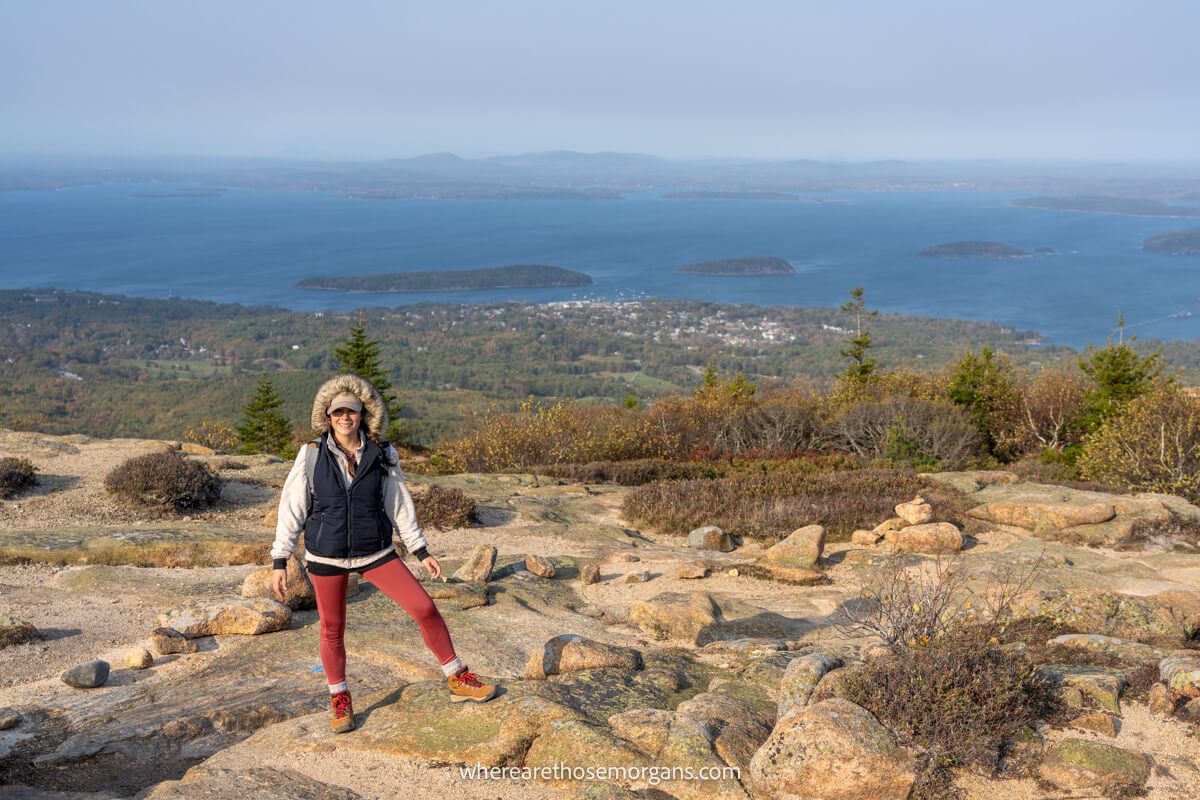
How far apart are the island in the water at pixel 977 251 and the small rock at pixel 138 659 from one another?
194 m

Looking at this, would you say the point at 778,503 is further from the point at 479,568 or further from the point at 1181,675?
the point at 1181,675

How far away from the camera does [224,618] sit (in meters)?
7.24

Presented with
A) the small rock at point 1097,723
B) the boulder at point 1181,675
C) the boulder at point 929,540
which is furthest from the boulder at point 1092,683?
the boulder at point 929,540

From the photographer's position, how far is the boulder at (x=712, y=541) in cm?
1177

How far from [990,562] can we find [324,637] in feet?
26.2

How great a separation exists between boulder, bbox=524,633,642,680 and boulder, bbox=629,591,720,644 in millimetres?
1910

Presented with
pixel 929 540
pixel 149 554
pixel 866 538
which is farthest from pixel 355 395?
pixel 929 540

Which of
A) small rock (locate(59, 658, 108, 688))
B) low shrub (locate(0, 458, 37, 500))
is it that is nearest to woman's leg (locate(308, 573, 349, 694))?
small rock (locate(59, 658, 108, 688))

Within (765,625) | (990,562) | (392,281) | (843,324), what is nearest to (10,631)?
(765,625)

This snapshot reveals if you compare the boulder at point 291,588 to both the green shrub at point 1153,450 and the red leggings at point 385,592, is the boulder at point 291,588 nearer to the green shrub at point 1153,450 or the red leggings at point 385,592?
the red leggings at point 385,592

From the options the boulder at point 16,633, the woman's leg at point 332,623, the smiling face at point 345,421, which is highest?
the smiling face at point 345,421

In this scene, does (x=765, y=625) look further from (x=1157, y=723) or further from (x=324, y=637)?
(x=324, y=637)

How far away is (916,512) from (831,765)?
8.15m

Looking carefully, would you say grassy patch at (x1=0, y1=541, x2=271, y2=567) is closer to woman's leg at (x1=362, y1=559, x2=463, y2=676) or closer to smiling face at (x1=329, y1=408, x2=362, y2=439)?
woman's leg at (x1=362, y1=559, x2=463, y2=676)
